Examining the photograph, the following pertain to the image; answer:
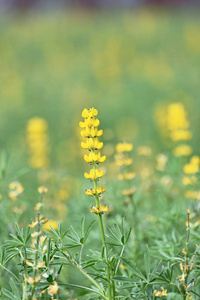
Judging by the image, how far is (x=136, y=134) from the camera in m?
6.07

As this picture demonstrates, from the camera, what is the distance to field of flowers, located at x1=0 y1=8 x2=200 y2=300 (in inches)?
52.6

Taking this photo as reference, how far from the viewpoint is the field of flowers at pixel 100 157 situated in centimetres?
134

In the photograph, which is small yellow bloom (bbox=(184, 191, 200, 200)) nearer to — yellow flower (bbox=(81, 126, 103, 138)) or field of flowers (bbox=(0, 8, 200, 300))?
field of flowers (bbox=(0, 8, 200, 300))

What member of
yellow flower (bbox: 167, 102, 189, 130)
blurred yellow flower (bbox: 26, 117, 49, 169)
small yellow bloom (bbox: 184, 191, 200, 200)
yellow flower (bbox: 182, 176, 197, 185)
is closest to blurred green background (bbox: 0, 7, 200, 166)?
blurred yellow flower (bbox: 26, 117, 49, 169)

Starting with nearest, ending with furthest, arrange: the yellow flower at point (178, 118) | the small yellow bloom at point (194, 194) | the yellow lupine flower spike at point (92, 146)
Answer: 1. the yellow lupine flower spike at point (92, 146)
2. the small yellow bloom at point (194, 194)
3. the yellow flower at point (178, 118)

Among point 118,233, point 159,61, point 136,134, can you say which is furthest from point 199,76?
point 118,233

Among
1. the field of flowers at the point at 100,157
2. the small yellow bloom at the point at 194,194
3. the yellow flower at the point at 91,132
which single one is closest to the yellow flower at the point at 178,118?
the field of flowers at the point at 100,157

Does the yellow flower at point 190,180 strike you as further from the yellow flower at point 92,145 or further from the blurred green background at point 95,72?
the blurred green background at point 95,72

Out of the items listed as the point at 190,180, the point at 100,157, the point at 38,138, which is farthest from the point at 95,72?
the point at 100,157

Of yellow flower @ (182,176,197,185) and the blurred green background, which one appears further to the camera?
the blurred green background

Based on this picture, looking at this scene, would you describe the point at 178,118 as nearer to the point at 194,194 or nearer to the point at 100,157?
the point at 194,194

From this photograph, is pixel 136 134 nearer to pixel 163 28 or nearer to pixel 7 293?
pixel 7 293

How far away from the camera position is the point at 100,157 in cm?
137

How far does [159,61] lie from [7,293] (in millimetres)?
9433
